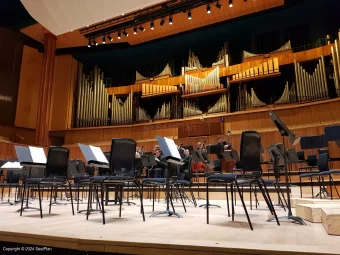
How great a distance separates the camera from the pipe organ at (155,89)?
1066cm

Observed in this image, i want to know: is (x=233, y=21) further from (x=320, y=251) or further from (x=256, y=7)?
(x=320, y=251)

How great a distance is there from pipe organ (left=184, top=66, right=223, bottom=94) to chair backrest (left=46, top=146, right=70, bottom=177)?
6.77 metres

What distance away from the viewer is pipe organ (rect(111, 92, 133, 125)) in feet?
37.0

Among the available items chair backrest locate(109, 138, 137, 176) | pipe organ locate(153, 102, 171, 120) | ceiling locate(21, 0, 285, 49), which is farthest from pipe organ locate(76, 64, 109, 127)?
chair backrest locate(109, 138, 137, 176)

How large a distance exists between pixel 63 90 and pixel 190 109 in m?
5.37

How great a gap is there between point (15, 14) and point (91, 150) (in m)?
9.81

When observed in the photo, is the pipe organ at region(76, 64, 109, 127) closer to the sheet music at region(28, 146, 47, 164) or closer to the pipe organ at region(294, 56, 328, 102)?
the pipe organ at region(294, 56, 328, 102)

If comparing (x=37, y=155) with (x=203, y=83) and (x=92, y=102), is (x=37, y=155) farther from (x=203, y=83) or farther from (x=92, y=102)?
(x=92, y=102)

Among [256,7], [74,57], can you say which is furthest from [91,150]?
[74,57]

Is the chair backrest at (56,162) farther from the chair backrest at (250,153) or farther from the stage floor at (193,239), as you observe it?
the chair backrest at (250,153)

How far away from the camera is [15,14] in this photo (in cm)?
1095

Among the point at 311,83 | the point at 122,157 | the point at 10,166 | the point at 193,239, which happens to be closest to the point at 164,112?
the point at 311,83

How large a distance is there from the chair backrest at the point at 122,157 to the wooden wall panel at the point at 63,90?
902 cm

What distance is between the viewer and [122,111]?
11438 millimetres
